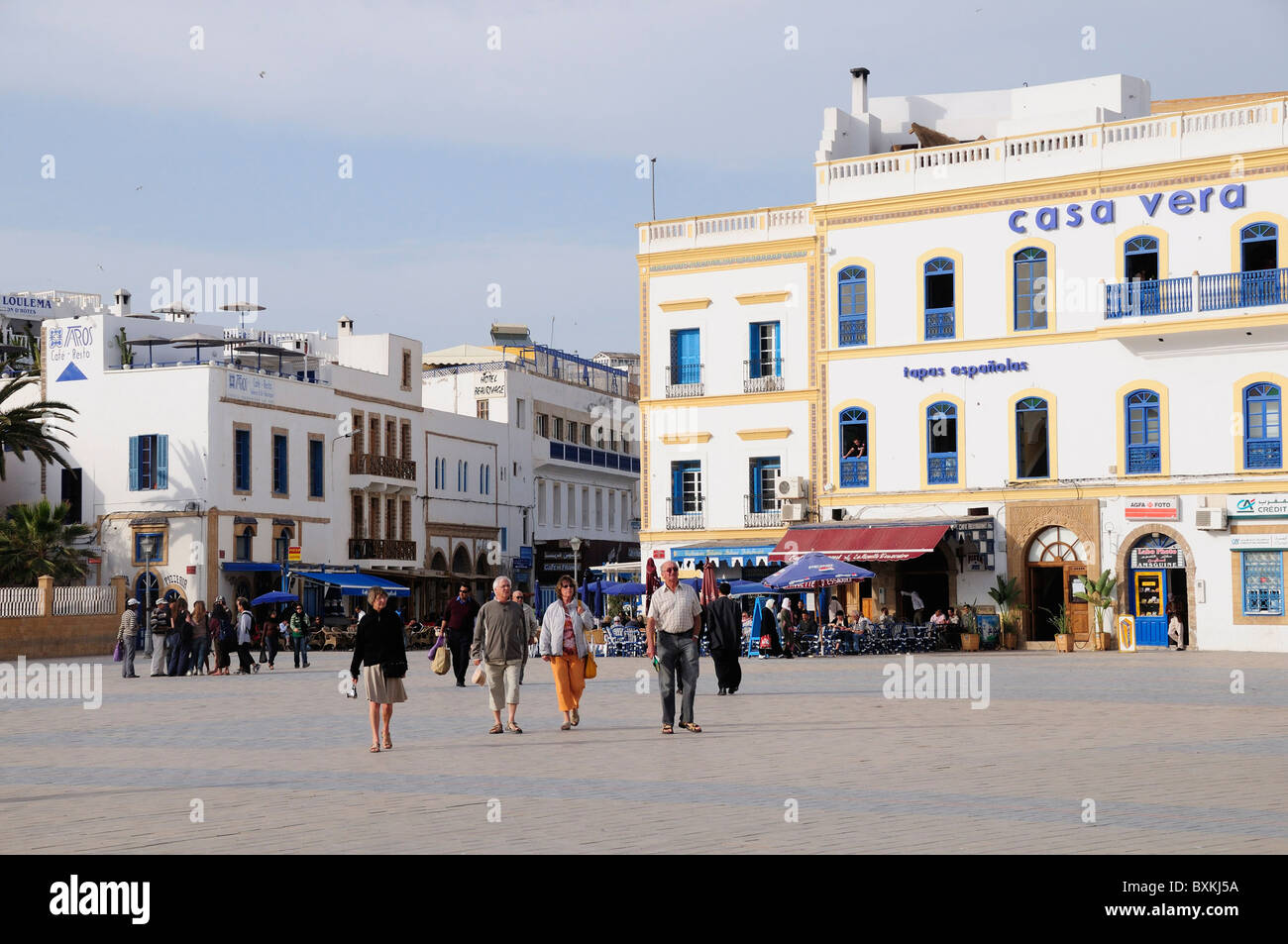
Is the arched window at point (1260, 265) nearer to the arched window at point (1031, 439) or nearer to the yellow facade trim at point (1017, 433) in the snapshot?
the yellow facade trim at point (1017, 433)

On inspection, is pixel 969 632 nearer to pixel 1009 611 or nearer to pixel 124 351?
pixel 1009 611

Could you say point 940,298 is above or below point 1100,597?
above

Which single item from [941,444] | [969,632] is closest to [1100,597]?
[969,632]

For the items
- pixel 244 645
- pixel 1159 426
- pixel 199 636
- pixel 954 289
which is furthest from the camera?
pixel 954 289

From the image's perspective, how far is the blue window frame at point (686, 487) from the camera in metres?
47.2

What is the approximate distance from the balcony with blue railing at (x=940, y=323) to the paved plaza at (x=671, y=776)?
1985 cm

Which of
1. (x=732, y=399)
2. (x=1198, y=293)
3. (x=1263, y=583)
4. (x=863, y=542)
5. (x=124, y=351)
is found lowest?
(x=1263, y=583)

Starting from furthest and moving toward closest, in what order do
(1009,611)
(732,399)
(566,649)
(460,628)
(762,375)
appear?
(732,399) → (762,375) → (1009,611) → (460,628) → (566,649)

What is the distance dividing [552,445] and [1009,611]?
37175 millimetres

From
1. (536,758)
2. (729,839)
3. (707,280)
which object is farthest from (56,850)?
(707,280)

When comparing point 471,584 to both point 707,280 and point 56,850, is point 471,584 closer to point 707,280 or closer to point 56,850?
point 707,280

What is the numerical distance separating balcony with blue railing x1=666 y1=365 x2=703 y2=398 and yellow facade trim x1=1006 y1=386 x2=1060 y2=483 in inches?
351

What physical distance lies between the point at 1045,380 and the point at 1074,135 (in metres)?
5.86

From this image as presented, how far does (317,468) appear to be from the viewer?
59938 mm
